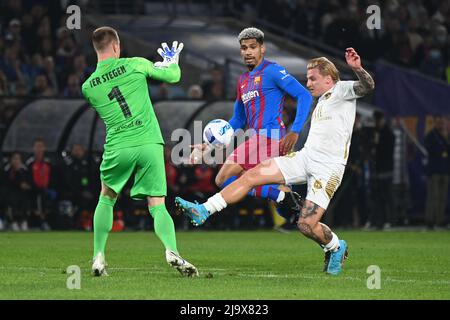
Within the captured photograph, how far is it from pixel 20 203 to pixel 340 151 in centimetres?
1248

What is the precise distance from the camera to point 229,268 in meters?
13.3

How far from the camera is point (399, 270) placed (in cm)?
1309

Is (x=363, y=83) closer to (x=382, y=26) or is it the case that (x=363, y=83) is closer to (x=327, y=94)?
(x=327, y=94)

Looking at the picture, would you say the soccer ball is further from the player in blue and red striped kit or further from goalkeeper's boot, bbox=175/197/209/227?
goalkeeper's boot, bbox=175/197/209/227

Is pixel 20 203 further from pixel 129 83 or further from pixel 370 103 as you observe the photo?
pixel 129 83

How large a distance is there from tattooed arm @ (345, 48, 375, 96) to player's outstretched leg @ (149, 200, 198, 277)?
224cm

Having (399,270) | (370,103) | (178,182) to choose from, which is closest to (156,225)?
(399,270)

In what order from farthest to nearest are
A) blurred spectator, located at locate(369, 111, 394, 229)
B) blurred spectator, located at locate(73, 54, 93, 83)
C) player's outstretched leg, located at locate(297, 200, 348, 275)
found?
blurred spectator, located at locate(73, 54, 93, 83) → blurred spectator, located at locate(369, 111, 394, 229) → player's outstretched leg, located at locate(297, 200, 348, 275)

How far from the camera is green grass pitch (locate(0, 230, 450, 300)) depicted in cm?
1034

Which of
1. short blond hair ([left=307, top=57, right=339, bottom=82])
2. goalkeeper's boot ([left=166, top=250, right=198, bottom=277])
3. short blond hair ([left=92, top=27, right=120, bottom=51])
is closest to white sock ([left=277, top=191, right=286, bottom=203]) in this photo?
short blond hair ([left=307, top=57, right=339, bottom=82])

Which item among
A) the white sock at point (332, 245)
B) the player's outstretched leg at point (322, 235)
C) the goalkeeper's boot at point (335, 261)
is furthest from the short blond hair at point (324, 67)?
the goalkeeper's boot at point (335, 261)

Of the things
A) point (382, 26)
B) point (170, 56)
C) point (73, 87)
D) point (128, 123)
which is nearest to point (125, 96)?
point (128, 123)

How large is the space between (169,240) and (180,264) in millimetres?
277

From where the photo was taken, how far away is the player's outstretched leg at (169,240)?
1158 centimetres
